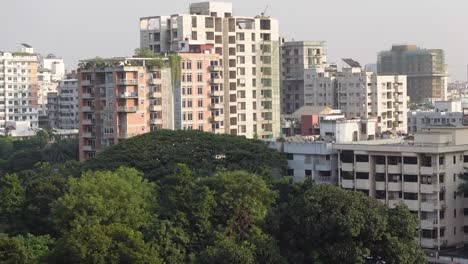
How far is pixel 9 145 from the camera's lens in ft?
214

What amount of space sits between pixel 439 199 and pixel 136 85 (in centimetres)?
1603

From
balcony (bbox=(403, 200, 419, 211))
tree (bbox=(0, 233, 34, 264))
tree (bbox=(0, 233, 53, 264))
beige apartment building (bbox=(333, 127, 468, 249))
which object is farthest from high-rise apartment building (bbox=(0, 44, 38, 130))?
tree (bbox=(0, 233, 34, 264))

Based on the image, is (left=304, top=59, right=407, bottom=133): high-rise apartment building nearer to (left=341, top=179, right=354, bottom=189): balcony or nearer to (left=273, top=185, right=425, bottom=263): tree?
(left=341, top=179, right=354, bottom=189): balcony

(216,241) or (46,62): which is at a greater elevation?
(46,62)

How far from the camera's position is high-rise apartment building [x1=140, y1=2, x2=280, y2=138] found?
173 feet

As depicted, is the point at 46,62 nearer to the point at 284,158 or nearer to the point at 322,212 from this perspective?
the point at 284,158

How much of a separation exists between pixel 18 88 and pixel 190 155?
4108cm

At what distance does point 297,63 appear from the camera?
2729 inches

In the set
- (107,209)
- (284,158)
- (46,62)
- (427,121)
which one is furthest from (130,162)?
(46,62)

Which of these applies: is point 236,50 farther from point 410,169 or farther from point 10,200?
point 10,200

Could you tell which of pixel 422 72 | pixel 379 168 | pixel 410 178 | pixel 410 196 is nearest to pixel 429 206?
pixel 410 196

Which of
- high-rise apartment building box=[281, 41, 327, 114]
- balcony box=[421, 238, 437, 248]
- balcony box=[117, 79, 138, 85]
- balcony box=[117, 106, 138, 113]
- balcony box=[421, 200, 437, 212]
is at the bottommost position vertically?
balcony box=[421, 238, 437, 248]

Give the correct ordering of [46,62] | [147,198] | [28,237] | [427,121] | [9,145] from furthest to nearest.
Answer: [46,62] < [427,121] < [9,145] < [147,198] < [28,237]

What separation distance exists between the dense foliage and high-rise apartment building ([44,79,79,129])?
35.6 metres
